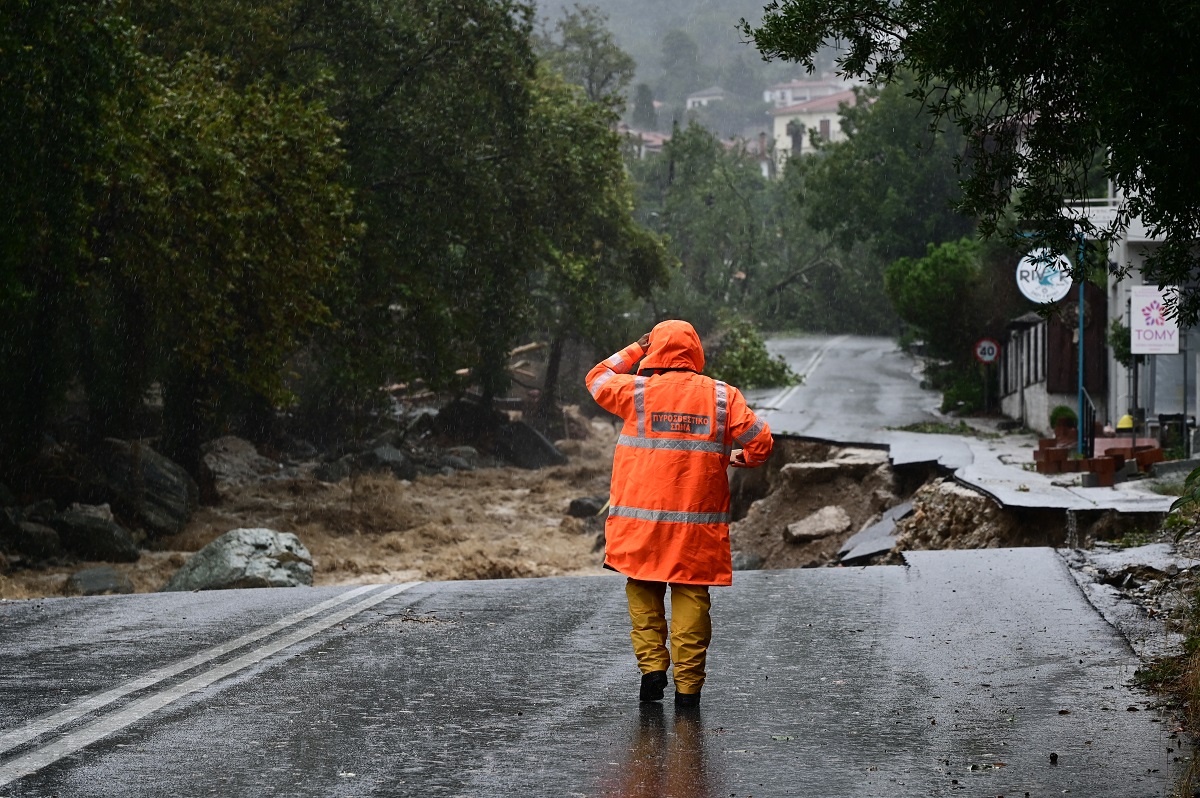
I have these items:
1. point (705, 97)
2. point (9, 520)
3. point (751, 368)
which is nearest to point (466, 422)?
point (751, 368)

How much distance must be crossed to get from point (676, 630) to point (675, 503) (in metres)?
0.54

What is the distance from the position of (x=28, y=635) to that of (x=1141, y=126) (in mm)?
6232

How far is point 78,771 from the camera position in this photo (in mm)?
4844

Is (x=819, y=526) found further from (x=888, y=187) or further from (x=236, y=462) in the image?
(x=888, y=187)

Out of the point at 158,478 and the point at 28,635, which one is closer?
the point at 28,635

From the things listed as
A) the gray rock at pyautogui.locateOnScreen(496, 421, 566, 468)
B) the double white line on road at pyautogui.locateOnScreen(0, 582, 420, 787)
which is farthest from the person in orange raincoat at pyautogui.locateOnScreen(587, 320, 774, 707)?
the gray rock at pyautogui.locateOnScreen(496, 421, 566, 468)

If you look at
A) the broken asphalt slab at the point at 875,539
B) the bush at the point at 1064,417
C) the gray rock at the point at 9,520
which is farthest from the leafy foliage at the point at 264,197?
the bush at the point at 1064,417

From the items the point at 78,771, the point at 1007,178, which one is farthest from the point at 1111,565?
the point at 78,771

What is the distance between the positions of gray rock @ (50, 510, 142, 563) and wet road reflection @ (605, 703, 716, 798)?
56.2ft

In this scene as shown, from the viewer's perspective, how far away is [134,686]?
21.1 feet

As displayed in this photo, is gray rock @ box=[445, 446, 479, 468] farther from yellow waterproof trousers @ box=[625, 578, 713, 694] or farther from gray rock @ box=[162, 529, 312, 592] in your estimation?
yellow waterproof trousers @ box=[625, 578, 713, 694]

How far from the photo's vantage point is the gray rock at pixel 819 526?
18.9 meters

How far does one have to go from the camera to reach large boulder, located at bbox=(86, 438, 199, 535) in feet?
78.8

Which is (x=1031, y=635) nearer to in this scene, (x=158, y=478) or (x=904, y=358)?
(x=158, y=478)
